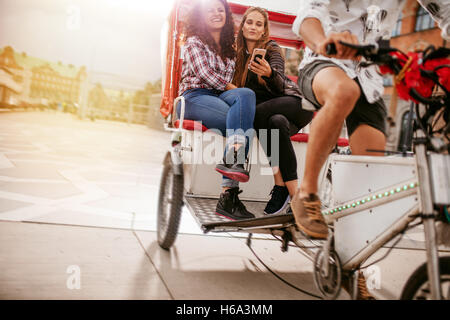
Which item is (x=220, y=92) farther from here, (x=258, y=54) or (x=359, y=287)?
(x=359, y=287)

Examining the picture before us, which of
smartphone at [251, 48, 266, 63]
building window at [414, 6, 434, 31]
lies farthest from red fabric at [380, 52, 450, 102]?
building window at [414, 6, 434, 31]

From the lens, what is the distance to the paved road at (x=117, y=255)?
1.78 meters

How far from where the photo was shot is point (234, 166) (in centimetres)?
210

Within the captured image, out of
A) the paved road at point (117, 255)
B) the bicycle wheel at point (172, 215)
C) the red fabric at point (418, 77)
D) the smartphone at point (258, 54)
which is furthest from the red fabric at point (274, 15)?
the red fabric at point (418, 77)

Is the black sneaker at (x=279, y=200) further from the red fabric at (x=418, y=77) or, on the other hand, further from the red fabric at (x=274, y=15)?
the red fabric at (x=274, y=15)

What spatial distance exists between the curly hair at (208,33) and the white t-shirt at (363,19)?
1.07 metres

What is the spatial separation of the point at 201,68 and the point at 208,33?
14.5 inches

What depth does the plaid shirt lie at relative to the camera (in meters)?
2.50

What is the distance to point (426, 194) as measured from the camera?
115 centimetres

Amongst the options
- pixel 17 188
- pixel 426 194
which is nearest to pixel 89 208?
pixel 17 188

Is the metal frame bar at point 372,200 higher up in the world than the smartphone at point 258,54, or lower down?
lower down

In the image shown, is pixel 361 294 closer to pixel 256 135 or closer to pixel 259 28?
pixel 256 135

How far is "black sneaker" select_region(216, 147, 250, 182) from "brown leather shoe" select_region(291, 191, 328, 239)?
521mm

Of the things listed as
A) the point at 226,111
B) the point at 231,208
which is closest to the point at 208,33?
the point at 226,111
